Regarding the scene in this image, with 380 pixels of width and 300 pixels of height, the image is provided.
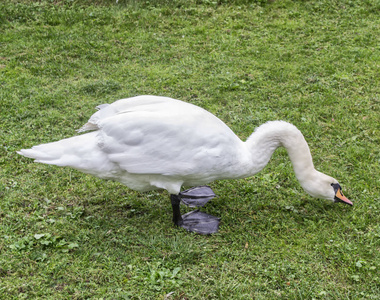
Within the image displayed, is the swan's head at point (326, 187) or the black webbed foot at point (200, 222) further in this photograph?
the swan's head at point (326, 187)

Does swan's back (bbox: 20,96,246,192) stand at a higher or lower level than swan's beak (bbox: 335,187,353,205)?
higher

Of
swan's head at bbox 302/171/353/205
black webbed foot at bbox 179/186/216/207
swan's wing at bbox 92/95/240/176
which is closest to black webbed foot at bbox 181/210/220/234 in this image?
black webbed foot at bbox 179/186/216/207

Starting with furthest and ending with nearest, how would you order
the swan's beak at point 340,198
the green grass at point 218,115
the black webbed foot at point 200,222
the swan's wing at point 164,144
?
the swan's beak at point 340,198, the black webbed foot at point 200,222, the swan's wing at point 164,144, the green grass at point 218,115

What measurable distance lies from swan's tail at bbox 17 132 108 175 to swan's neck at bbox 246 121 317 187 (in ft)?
4.53

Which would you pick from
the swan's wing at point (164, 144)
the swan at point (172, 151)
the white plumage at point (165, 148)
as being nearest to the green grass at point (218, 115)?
the swan at point (172, 151)

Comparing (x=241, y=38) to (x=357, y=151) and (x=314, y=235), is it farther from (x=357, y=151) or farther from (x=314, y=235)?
(x=314, y=235)

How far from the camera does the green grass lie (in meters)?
4.09

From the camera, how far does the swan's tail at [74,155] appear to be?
443 cm

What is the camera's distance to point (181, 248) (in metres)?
4.34

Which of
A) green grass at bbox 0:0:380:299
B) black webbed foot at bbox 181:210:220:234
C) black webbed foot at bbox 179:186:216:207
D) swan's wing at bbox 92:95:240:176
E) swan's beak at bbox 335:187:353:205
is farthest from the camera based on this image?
black webbed foot at bbox 179:186:216:207

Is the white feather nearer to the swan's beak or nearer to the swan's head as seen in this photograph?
the swan's head

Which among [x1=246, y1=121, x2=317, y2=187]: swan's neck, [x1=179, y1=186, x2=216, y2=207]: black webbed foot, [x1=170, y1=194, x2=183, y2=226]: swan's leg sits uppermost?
[x1=246, y1=121, x2=317, y2=187]: swan's neck

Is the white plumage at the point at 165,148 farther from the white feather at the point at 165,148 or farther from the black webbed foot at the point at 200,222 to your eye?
the black webbed foot at the point at 200,222

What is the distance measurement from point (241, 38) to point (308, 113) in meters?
2.51
